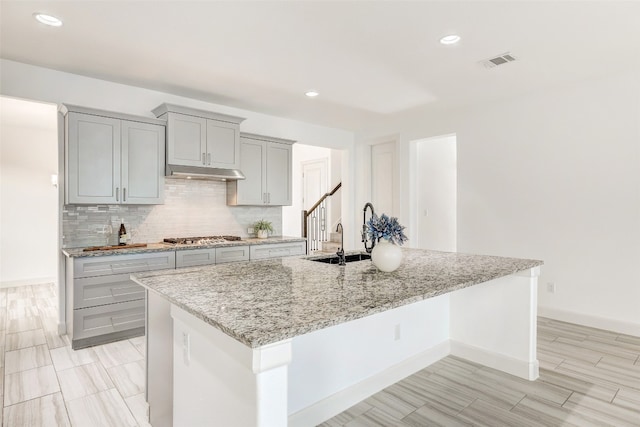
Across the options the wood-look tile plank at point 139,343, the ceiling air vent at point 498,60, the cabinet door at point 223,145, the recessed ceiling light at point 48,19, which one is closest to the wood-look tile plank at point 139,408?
the wood-look tile plank at point 139,343

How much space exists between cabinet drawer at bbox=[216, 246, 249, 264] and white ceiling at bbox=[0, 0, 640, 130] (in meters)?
1.88

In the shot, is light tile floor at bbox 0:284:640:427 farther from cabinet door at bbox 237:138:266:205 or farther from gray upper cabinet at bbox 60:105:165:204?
cabinet door at bbox 237:138:266:205

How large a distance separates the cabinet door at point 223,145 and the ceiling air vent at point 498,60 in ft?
9.47

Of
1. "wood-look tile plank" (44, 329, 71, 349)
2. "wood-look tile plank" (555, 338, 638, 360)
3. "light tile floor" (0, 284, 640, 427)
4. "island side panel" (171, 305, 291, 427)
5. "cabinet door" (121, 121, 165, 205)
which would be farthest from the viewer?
"cabinet door" (121, 121, 165, 205)

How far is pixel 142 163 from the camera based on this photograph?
12.6 ft

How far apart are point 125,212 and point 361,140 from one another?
4.01 metres

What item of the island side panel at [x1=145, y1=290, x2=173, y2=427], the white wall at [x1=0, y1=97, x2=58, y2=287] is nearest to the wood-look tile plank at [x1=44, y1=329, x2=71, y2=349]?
the island side panel at [x1=145, y1=290, x2=173, y2=427]

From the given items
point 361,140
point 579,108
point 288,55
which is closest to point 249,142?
point 288,55

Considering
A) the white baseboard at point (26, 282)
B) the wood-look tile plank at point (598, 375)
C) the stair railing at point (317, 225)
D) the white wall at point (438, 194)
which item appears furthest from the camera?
the stair railing at point (317, 225)

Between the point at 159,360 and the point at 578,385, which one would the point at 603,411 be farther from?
the point at 159,360

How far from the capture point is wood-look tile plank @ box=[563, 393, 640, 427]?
214cm

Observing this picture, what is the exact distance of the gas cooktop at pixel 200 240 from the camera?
407cm

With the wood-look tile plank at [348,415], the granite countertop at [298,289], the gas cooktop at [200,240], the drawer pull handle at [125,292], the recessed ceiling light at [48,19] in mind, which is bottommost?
the wood-look tile plank at [348,415]

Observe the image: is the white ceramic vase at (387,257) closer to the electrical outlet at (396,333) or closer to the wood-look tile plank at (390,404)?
the electrical outlet at (396,333)
